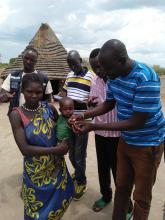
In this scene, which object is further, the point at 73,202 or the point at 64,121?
the point at 73,202

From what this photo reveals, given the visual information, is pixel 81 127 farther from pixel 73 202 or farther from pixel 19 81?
pixel 73 202

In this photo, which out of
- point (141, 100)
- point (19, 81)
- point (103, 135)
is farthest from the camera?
point (19, 81)

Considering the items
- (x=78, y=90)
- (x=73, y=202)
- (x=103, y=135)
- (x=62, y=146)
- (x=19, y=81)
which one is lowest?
(x=73, y=202)

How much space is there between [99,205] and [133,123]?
1.73 meters

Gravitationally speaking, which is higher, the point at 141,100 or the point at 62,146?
the point at 141,100

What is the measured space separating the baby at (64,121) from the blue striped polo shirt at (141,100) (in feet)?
1.29

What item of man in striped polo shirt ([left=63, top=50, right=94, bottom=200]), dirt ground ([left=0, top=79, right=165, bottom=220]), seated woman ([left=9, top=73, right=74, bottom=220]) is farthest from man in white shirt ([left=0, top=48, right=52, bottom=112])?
dirt ground ([left=0, top=79, right=165, bottom=220])

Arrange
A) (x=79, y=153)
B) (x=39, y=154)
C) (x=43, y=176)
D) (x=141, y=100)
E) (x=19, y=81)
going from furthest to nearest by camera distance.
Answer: (x=79, y=153), (x=19, y=81), (x=43, y=176), (x=39, y=154), (x=141, y=100)

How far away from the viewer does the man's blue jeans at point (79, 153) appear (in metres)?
4.16

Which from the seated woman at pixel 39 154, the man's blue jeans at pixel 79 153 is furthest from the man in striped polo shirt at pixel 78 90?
the seated woman at pixel 39 154

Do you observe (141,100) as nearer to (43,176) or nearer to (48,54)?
(43,176)

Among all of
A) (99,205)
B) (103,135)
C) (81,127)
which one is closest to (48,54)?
(99,205)

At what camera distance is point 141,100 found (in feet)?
8.52

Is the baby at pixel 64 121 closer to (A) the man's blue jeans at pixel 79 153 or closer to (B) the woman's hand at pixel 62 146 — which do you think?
(B) the woman's hand at pixel 62 146
